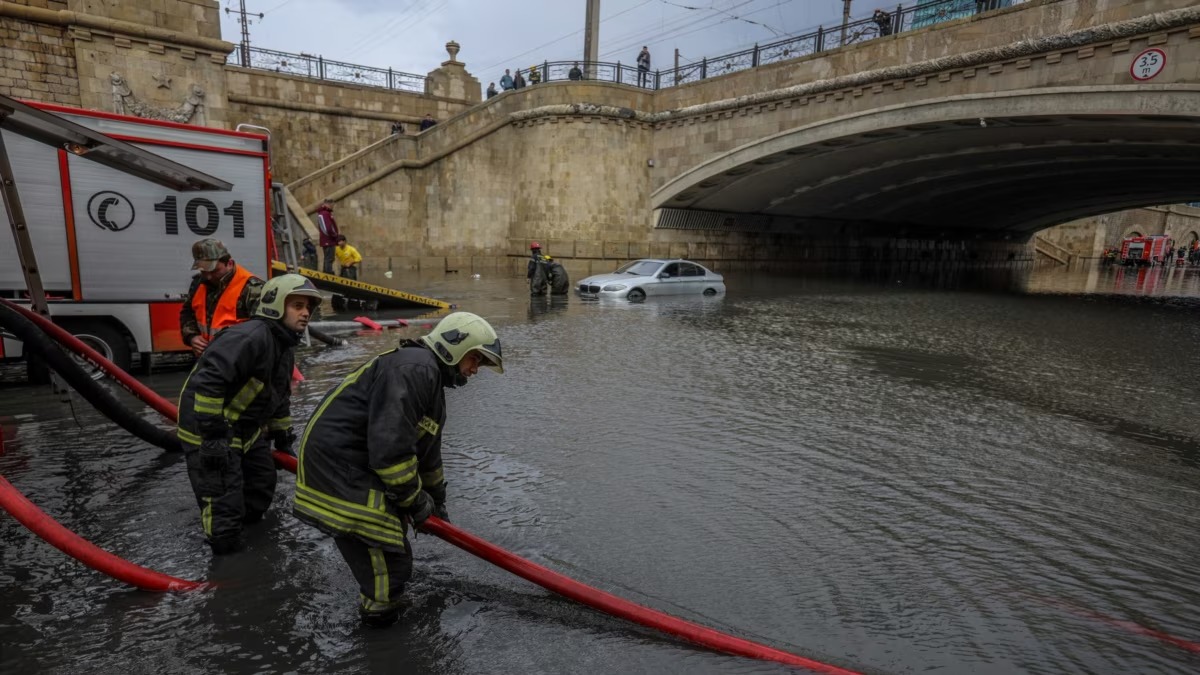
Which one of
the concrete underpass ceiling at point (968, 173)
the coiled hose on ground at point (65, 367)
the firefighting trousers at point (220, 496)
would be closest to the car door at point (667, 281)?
the concrete underpass ceiling at point (968, 173)

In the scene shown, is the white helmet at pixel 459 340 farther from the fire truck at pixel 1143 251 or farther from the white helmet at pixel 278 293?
the fire truck at pixel 1143 251

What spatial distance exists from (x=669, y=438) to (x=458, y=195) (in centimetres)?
2254

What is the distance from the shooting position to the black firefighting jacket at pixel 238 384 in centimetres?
335

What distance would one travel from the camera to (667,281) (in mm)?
17781

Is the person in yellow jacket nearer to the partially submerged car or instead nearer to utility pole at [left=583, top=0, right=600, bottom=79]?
the partially submerged car

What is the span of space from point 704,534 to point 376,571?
2.14 meters

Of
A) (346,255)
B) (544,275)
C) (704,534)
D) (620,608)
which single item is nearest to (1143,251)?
(544,275)

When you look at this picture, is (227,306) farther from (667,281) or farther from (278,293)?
(667,281)

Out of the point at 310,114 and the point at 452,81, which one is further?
the point at 452,81

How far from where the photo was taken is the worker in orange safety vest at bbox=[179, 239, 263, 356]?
4750 millimetres

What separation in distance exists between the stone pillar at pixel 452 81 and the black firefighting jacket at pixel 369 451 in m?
29.4

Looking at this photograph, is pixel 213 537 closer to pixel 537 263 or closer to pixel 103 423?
pixel 103 423

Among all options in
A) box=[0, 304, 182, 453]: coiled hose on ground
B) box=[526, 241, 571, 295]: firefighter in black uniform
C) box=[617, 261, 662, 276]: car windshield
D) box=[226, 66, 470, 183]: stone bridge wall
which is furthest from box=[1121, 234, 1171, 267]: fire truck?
box=[0, 304, 182, 453]: coiled hose on ground

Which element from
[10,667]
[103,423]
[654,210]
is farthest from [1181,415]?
[654,210]
